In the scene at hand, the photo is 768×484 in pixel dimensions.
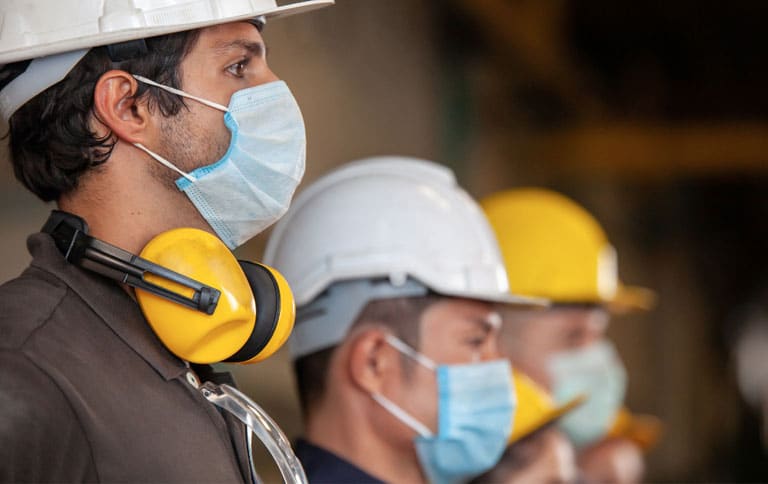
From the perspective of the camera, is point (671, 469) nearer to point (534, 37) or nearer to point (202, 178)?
point (534, 37)

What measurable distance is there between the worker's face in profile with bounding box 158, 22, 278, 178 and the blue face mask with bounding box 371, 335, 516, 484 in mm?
1033

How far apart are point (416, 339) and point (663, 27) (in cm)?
1003

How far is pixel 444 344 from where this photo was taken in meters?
3.11

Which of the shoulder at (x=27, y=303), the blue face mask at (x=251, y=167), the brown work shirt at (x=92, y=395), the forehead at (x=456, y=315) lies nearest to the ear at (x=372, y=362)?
the forehead at (x=456, y=315)

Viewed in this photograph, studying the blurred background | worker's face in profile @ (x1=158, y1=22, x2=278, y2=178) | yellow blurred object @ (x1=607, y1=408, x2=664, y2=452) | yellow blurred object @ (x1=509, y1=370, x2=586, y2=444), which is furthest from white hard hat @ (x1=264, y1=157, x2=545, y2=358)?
yellow blurred object @ (x1=607, y1=408, x2=664, y2=452)

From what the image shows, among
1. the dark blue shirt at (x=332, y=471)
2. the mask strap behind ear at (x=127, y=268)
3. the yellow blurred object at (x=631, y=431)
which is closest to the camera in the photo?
the mask strap behind ear at (x=127, y=268)

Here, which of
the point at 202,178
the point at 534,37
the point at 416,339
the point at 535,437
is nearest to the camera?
the point at 202,178

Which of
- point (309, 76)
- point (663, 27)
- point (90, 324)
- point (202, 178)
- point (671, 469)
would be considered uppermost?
point (202, 178)

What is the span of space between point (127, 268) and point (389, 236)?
4.07 feet

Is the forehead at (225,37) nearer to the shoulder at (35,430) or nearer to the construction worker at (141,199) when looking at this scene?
the construction worker at (141,199)

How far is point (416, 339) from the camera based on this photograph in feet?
10.2

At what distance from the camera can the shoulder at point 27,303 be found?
1.89 metres

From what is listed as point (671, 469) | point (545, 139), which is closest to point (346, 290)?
point (545, 139)

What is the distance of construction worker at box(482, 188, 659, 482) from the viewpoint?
4.58m
